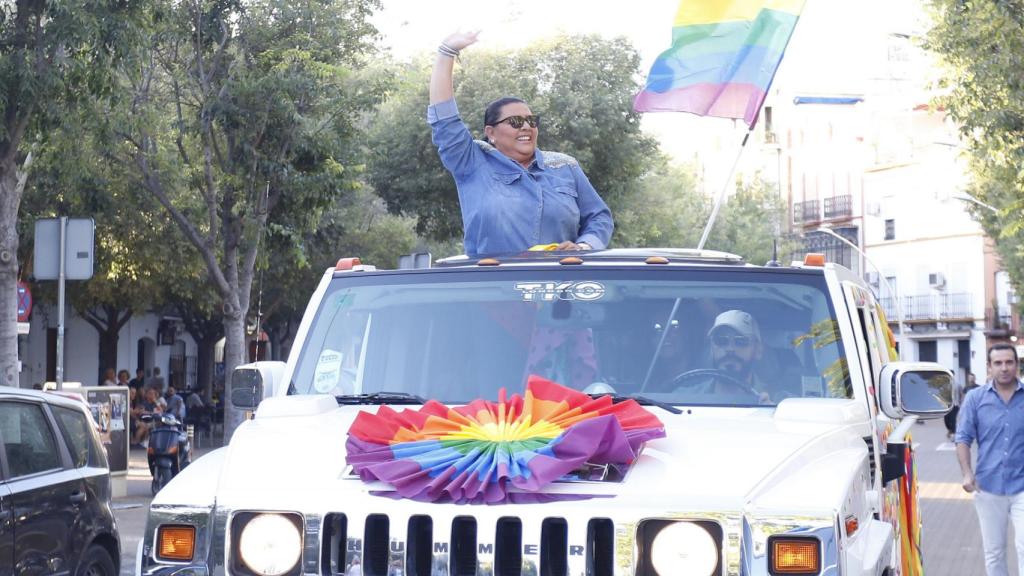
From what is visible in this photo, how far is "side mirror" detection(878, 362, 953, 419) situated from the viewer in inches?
201

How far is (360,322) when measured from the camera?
5.61m

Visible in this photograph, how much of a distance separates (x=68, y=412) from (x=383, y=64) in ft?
112

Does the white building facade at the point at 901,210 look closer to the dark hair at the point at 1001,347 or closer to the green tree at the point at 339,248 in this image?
the green tree at the point at 339,248

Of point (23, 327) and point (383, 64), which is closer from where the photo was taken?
point (23, 327)

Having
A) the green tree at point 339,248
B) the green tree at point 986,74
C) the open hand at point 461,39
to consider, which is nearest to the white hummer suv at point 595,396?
the open hand at point 461,39

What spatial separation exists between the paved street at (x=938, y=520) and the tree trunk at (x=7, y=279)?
6.78 ft

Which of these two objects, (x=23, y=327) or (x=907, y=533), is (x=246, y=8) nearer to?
(x=23, y=327)

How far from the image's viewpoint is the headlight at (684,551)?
154 inches

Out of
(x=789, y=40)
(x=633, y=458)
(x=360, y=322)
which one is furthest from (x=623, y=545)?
(x=789, y=40)

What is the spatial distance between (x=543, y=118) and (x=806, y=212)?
2132 inches

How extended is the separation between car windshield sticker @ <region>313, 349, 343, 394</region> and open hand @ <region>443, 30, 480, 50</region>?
1723mm

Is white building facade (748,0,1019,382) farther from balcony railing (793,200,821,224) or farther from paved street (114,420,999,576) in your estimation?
paved street (114,420,999,576)

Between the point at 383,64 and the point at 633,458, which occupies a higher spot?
the point at 383,64

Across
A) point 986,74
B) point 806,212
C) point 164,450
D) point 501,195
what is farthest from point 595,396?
point 806,212
